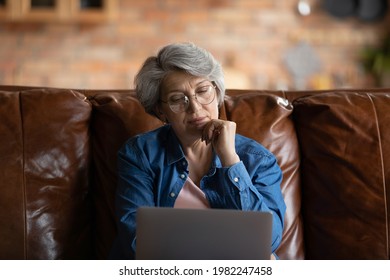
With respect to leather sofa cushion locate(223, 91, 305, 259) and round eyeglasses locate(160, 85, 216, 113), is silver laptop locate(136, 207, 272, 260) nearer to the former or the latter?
round eyeglasses locate(160, 85, 216, 113)

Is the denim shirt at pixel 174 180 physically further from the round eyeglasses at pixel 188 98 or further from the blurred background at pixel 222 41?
the blurred background at pixel 222 41

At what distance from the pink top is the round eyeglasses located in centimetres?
21

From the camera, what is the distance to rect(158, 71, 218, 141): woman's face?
72.7 inches

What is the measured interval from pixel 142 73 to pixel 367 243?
2.88 ft

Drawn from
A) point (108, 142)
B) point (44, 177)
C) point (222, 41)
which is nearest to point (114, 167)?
point (108, 142)

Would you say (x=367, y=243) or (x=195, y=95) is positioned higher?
(x=195, y=95)

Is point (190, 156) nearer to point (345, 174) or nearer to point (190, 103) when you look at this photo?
point (190, 103)

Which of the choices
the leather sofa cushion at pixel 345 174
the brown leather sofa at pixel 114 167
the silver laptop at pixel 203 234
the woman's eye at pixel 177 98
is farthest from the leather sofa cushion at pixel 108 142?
the silver laptop at pixel 203 234

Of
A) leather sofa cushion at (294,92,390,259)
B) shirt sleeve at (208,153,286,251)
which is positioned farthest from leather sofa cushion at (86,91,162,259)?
leather sofa cushion at (294,92,390,259)

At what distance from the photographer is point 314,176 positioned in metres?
2.05

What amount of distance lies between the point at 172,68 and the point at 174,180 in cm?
34

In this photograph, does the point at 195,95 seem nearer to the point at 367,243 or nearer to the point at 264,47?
the point at 367,243

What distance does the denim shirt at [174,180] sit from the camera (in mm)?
1748

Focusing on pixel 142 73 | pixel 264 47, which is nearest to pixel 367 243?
pixel 142 73
